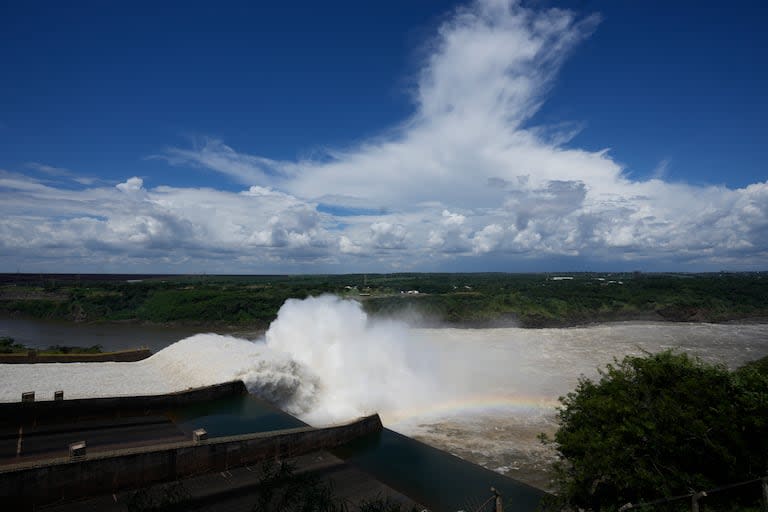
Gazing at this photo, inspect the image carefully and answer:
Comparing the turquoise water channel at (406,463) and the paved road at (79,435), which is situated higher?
the paved road at (79,435)

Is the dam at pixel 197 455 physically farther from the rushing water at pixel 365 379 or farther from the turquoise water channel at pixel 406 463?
the rushing water at pixel 365 379

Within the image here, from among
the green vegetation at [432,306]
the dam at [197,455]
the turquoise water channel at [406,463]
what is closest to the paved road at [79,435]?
the dam at [197,455]

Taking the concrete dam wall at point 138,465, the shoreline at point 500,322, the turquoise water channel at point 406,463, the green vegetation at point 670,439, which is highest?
the green vegetation at point 670,439

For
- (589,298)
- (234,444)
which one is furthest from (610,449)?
(589,298)

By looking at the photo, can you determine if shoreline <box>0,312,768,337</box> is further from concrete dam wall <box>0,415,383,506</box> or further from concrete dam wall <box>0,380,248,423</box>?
concrete dam wall <box>0,415,383,506</box>

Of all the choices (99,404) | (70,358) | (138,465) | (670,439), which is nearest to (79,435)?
(99,404)

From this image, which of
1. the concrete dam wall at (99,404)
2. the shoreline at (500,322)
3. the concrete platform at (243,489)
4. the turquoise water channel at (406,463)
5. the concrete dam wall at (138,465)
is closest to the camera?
the concrete dam wall at (138,465)

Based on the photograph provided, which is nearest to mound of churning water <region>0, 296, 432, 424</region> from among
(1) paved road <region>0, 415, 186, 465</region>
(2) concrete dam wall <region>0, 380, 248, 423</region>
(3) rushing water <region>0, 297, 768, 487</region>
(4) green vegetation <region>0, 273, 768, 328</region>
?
(3) rushing water <region>0, 297, 768, 487</region>
